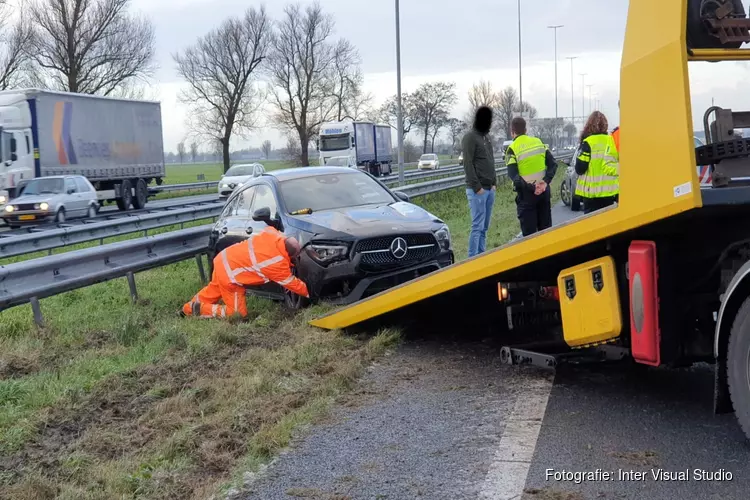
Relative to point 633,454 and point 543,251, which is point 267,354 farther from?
point 633,454

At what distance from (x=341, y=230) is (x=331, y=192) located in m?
1.44

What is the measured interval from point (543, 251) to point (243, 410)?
6.46 ft

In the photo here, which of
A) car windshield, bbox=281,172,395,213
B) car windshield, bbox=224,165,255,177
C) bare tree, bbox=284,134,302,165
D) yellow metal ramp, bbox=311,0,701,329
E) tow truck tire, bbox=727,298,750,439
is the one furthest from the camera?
bare tree, bbox=284,134,302,165

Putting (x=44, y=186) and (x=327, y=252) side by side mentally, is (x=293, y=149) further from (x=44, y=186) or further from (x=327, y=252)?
(x=327, y=252)

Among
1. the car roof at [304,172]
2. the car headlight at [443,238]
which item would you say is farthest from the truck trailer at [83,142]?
the car headlight at [443,238]

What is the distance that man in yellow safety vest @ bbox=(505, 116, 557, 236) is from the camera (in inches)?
428

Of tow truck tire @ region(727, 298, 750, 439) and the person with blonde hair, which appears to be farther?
the person with blonde hair

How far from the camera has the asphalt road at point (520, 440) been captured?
3994 mm

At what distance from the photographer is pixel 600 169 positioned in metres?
9.38

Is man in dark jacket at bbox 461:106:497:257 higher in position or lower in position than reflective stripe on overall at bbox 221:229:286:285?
higher

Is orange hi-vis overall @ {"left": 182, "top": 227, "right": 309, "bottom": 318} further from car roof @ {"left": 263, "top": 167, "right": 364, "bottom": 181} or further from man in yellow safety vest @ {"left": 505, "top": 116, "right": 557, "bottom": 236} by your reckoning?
man in yellow safety vest @ {"left": 505, "top": 116, "right": 557, "bottom": 236}

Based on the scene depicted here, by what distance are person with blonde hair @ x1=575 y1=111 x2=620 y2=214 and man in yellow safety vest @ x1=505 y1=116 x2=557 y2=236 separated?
1.20 m

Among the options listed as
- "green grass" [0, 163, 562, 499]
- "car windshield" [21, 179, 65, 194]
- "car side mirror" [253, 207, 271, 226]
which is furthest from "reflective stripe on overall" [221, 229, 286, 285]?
"car windshield" [21, 179, 65, 194]

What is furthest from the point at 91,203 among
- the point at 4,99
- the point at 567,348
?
the point at 567,348
